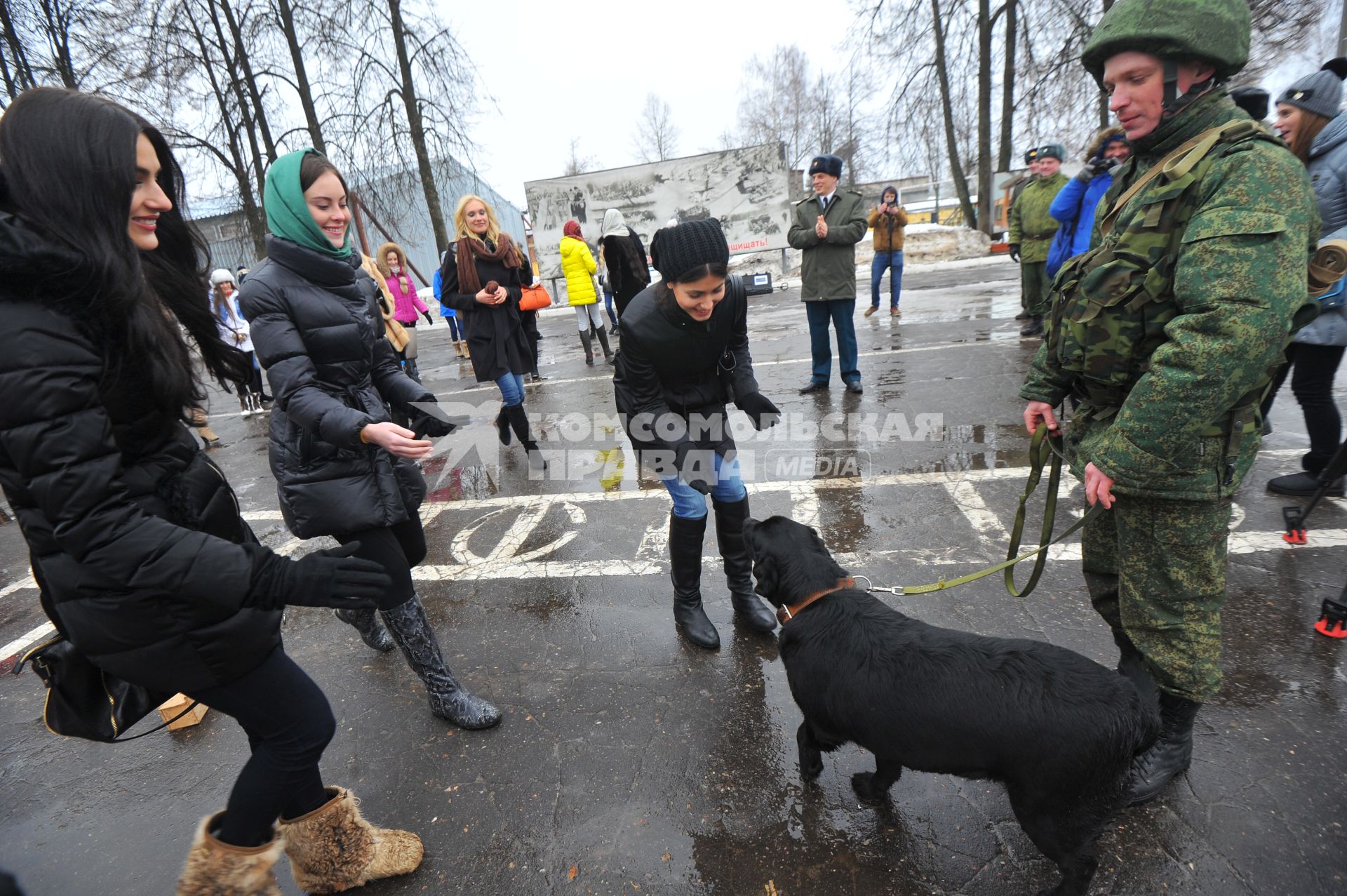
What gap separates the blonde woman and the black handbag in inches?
150

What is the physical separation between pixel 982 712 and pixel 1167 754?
3.05 feet

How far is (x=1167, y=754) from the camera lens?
6.64 ft

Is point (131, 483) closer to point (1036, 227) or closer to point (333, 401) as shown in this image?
point (333, 401)

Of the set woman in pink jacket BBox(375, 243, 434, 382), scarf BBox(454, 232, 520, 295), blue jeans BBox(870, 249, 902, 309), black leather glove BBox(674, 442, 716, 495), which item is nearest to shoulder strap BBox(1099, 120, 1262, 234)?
black leather glove BBox(674, 442, 716, 495)

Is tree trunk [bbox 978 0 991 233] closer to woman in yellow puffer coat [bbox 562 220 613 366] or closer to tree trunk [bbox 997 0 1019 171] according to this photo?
tree trunk [bbox 997 0 1019 171]

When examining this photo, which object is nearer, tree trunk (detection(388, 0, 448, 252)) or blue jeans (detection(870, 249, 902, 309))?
blue jeans (detection(870, 249, 902, 309))

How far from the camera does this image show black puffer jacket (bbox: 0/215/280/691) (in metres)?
1.16

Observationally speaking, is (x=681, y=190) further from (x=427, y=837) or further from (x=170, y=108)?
(x=427, y=837)

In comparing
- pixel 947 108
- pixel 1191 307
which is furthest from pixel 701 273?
pixel 947 108

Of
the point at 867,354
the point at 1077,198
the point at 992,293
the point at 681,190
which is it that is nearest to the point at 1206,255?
the point at 1077,198

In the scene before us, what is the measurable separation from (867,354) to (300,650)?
22.9 feet

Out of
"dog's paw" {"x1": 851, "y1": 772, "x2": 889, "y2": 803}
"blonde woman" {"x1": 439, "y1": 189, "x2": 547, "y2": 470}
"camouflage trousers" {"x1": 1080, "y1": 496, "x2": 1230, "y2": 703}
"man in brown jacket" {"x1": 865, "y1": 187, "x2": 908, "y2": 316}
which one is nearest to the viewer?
"camouflage trousers" {"x1": 1080, "y1": 496, "x2": 1230, "y2": 703}

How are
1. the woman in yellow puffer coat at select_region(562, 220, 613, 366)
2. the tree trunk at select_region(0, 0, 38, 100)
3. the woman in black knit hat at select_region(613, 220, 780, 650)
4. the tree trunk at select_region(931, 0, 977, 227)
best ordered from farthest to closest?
the tree trunk at select_region(931, 0, 977, 227) < the tree trunk at select_region(0, 0, 38, 100) < the woman in yellow puffer coat at select_region(562, 220, 613, 366) < the woman in black knit hat at select_region(613, 220, 780, 650)

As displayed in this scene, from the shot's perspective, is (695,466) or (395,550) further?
(695,466)
